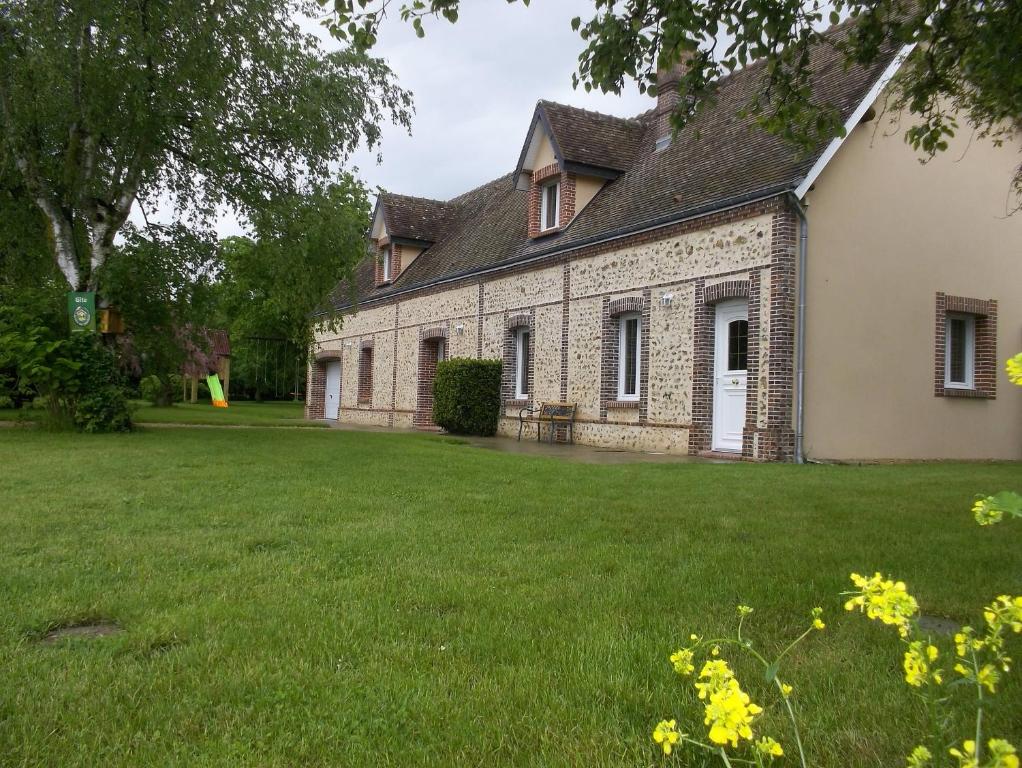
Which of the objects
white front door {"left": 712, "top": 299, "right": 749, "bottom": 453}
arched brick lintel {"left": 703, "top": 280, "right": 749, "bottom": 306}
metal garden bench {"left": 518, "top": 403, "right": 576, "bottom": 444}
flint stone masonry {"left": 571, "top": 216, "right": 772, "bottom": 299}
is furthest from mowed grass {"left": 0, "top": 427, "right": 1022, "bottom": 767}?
metal garden bench {"left": 518, "top": 403, "right": 576, "bottom": 444}

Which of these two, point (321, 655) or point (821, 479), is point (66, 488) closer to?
point (321, 655)

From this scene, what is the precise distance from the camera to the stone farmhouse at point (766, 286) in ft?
38.3

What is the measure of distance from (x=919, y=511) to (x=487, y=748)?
5.39 metres

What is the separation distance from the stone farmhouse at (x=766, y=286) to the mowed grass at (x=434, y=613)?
16.7 ft

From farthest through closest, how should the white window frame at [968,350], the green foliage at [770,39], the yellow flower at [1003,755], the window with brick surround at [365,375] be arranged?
the window with brick surround at [365,375] → the white window frame at [968,350] → the green foliage at [770,39] → the yellow flower at [1003,755]

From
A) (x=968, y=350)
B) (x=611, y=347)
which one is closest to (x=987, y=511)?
(x=611, y=347)

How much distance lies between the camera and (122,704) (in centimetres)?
241

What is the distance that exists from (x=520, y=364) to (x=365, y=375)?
8.77 metres

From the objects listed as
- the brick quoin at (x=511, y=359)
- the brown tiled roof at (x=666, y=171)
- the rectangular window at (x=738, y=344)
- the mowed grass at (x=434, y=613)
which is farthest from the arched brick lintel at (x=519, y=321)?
the mowed grass at (x=434, y=613)

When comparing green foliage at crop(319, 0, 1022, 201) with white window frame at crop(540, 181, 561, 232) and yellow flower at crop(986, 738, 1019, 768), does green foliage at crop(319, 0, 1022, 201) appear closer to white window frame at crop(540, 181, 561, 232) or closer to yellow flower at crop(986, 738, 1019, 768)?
yellow flower at crop(986, 738, 1019, 768)

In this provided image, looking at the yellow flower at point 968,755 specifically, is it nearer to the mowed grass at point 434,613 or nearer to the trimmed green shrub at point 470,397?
the mowed grass at point 434,613

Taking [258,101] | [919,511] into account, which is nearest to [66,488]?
[919,511]

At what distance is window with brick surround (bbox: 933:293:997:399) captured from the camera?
514 inches

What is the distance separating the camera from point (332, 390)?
27.7 m
